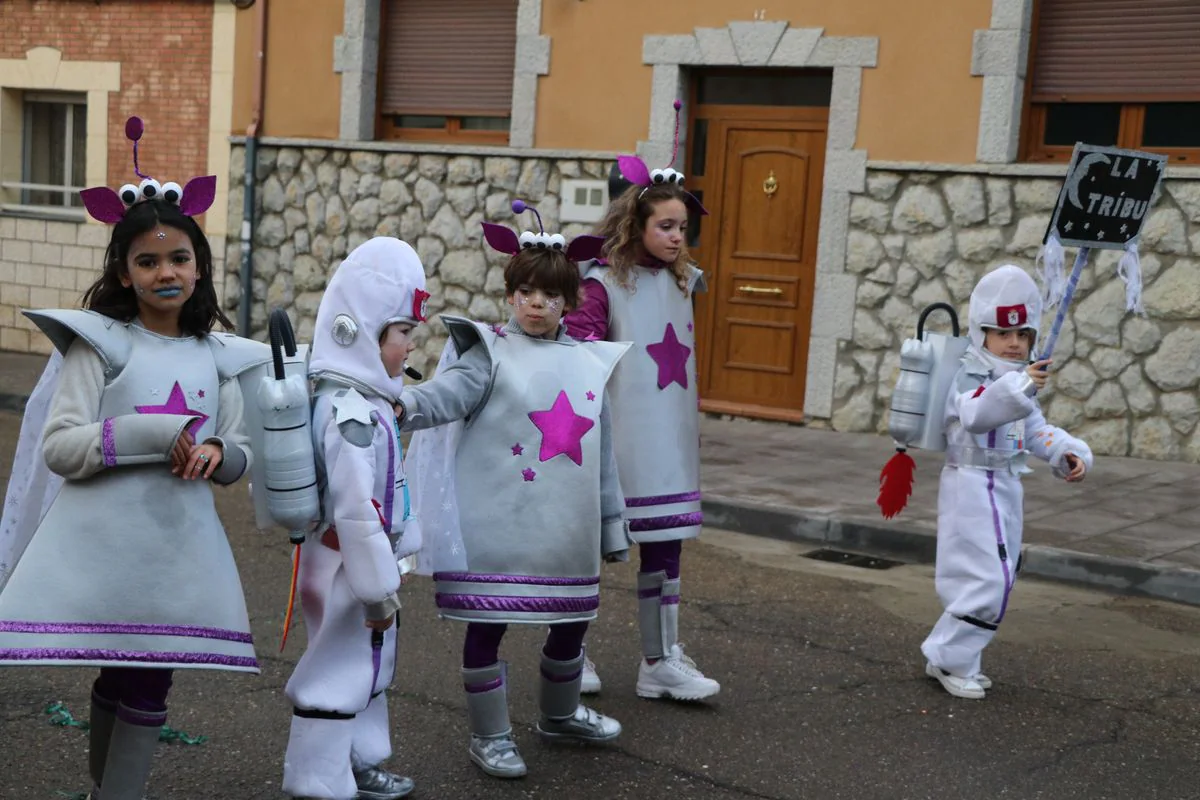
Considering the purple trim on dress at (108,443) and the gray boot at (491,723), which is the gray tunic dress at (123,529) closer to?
the purple trim on dress at (108,443)

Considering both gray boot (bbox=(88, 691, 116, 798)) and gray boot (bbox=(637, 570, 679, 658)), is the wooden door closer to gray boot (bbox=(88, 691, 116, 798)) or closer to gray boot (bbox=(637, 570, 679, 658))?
gray boot (bbox=(637, 570, 679, 658))

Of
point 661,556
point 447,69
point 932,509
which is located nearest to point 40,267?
point 447,69

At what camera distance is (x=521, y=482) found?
417 centimetres

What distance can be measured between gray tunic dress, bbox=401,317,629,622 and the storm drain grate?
3.43 m

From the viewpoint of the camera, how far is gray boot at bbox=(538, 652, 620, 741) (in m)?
4.43

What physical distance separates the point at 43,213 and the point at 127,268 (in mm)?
12609

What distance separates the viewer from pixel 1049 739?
4.75 m

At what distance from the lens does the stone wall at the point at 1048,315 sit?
32.2ft

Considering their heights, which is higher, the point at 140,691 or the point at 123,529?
the point at 123,529

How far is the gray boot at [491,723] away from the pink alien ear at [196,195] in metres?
1.48

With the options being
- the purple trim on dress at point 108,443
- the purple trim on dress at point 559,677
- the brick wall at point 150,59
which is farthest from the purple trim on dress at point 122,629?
the brick wall at point 150,59

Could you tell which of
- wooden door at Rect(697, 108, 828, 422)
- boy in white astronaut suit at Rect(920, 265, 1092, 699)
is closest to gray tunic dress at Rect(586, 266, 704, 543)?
boy in white astronaut suit at Rect(920, 265, 1092, 699)

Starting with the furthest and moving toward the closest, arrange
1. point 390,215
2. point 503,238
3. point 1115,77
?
point 390,215 < point 1115,77 < point 503,238

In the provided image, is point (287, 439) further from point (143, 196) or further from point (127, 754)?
point (127, 754)
